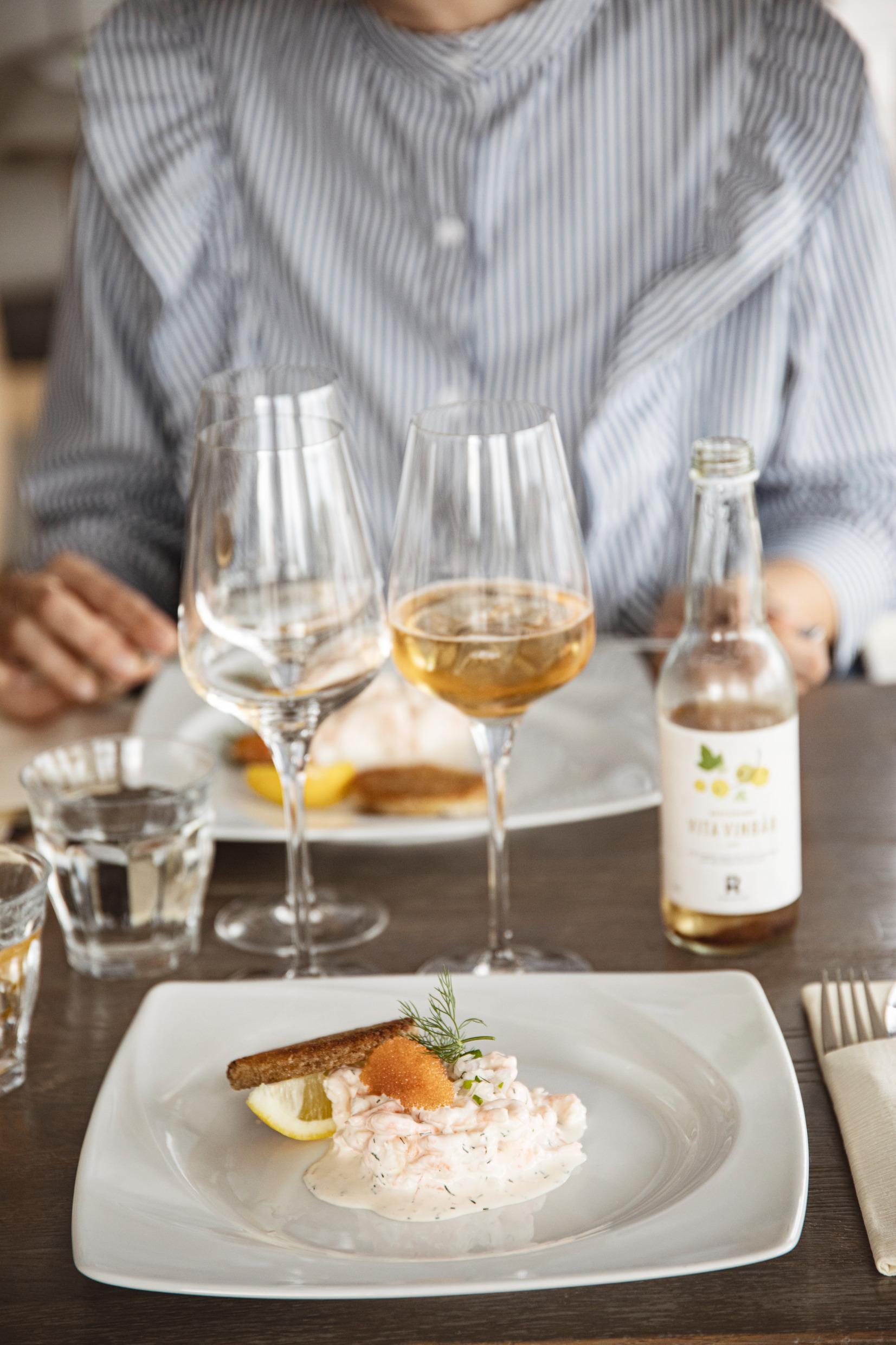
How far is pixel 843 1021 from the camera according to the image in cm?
77

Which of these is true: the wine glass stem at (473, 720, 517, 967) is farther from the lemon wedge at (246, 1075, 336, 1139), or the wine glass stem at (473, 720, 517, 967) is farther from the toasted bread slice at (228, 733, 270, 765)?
the toasted bread slice at (228, 733, 270, 765)

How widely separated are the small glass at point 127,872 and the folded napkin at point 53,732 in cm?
29

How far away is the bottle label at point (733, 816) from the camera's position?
82 cm

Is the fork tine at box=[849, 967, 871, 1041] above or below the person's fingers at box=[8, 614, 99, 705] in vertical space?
above

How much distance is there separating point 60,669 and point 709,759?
764mm

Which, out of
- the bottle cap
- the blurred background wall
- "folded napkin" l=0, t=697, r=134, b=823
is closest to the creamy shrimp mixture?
the bottle cap

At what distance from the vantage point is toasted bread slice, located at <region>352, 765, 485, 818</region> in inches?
42.5

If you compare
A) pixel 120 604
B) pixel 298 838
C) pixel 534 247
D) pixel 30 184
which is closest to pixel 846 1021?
pixel 298 838

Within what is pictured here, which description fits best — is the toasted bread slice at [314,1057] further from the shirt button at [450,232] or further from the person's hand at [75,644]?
the shirt button at [450,232]

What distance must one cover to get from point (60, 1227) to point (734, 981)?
357 millimetres

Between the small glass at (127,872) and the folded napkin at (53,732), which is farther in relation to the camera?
the folded napkin at (53,732)

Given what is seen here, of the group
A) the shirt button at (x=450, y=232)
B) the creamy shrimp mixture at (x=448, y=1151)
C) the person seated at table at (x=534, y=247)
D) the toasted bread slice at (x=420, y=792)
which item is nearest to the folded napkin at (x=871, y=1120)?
the creamy shrimp mixture at (x=448, y=1151)

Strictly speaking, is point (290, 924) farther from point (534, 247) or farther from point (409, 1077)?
point (534, 247)

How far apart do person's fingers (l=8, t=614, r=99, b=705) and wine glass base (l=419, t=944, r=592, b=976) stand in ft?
2.00
